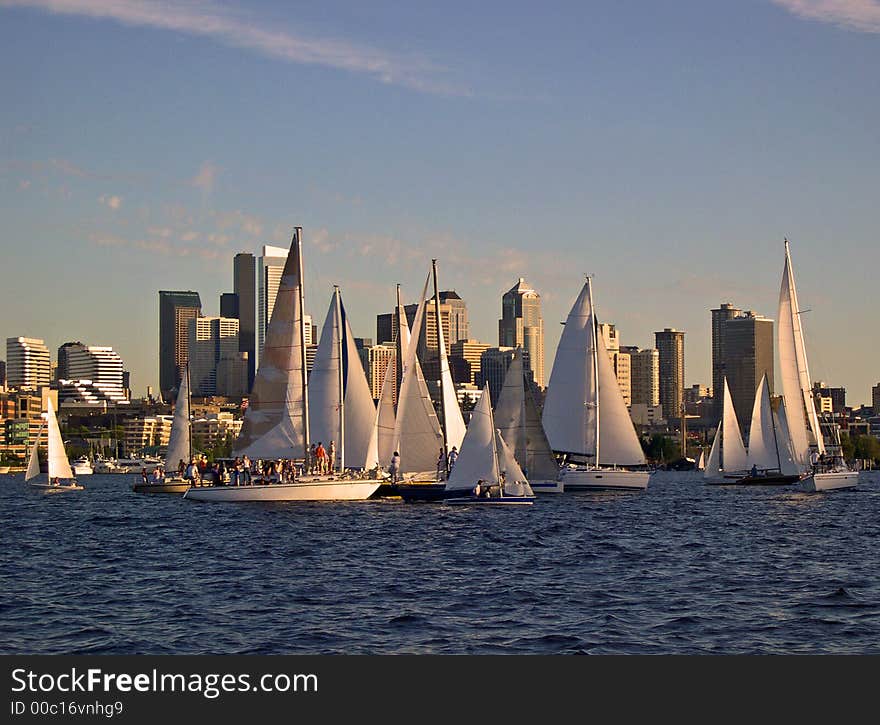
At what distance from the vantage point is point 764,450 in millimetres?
119250

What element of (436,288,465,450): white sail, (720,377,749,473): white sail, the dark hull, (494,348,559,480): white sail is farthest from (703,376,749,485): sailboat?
the dark hull

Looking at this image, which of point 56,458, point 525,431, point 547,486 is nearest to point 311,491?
point 525,431

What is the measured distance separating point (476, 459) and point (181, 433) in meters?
52.0

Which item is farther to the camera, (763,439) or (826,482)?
(763,439)

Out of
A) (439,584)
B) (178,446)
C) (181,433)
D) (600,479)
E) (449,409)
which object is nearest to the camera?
(439,584)

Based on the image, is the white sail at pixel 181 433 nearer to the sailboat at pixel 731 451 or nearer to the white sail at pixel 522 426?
the white sail at pixel 522 426

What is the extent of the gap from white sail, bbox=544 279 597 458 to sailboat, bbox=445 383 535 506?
24174 mm

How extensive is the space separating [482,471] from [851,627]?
41112 mm

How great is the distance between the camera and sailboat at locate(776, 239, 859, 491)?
101 meters

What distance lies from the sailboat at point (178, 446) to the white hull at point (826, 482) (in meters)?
46.6

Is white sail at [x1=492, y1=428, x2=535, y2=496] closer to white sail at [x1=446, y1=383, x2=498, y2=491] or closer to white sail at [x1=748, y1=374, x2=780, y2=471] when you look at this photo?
white sail at [x1=446, y1=383, x2=498, y2=491]

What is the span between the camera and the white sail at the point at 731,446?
420ft

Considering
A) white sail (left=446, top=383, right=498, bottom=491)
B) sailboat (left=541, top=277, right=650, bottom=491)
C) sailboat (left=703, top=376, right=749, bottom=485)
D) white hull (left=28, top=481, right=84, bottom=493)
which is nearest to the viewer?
white sail (left=446, top=383, right=498, bottom=491)

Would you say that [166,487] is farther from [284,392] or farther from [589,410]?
[284,392]
